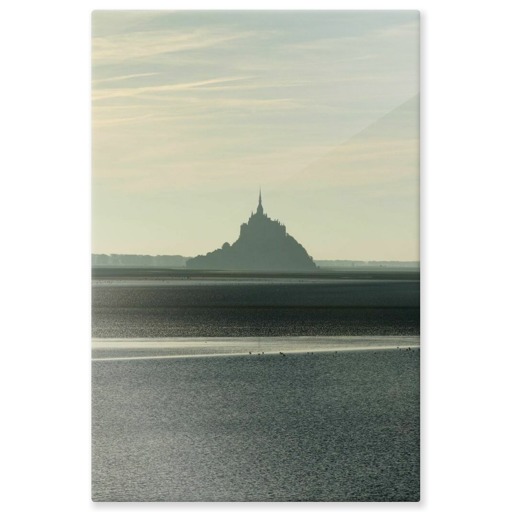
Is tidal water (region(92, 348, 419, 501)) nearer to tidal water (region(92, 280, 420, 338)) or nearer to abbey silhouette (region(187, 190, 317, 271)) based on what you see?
tidal water (region(92, 280, 420, 338))

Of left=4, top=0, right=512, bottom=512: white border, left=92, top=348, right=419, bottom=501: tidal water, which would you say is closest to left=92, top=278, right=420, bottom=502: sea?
left=92, top=348, right=419, bottom=501: tidal water

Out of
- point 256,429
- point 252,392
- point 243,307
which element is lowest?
point 256,429

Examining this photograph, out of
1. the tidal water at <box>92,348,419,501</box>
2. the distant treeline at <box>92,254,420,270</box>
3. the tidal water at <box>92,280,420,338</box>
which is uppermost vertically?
the distant treeline at <box>92,254,420,270</box>

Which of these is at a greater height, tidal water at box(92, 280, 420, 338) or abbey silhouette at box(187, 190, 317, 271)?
abbey silhouette at box(187, 190, 317, 271)

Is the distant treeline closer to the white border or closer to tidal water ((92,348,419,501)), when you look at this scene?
the white border
